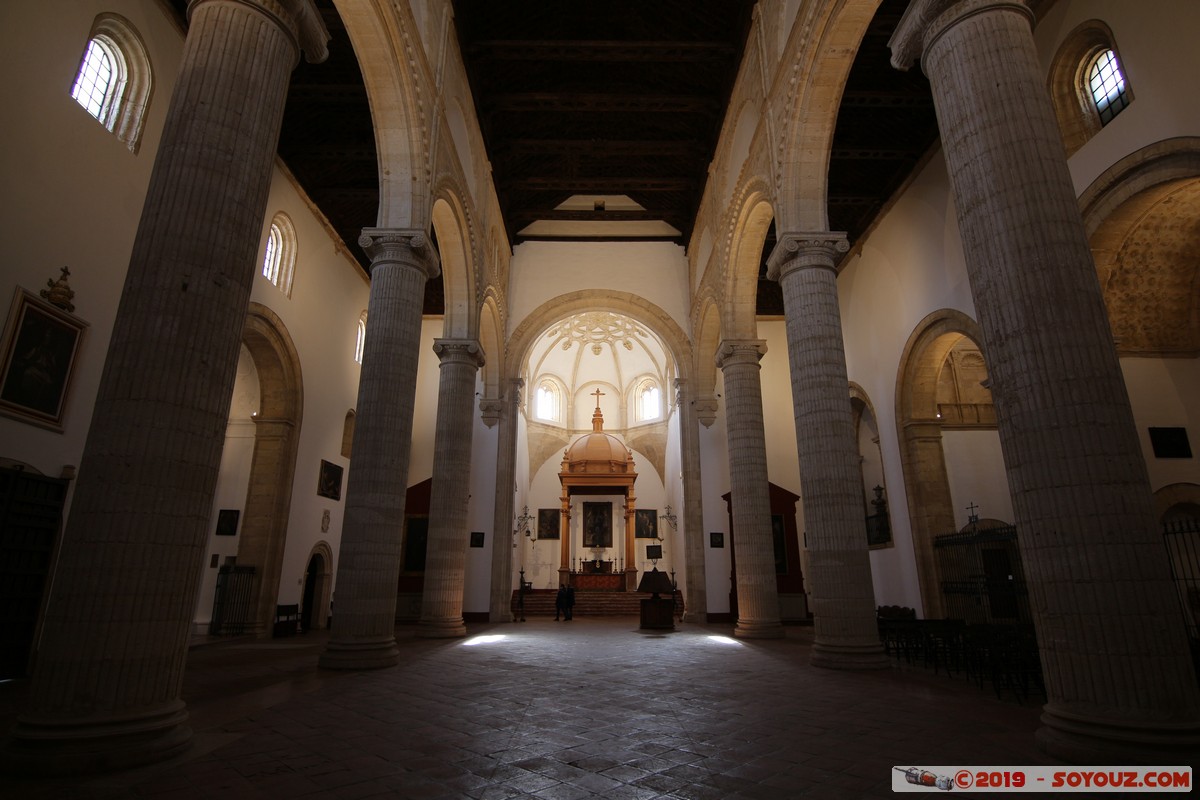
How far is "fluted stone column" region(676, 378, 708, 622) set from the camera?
17203 millimetres

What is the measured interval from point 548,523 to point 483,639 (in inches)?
600

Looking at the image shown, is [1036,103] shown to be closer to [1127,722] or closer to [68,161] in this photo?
[1127,722]

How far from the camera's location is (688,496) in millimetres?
17875

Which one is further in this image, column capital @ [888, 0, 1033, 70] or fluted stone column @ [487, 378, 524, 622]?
fluted stone column @ [487, 378, 524, 622]

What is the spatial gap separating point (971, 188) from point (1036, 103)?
786mm

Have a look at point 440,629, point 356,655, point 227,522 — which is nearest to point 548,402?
point 227,522

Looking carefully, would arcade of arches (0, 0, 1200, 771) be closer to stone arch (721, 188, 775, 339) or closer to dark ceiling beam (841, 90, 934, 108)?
stone arch (721, 188, 775, 339)

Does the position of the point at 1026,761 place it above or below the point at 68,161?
below

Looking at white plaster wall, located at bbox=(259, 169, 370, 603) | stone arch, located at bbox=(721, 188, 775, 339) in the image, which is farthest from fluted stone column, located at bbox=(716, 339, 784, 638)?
white plaster wall, located at bbox=(259, 169, 370, 603)

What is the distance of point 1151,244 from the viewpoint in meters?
9.75

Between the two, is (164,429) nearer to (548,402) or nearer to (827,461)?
(827,461)

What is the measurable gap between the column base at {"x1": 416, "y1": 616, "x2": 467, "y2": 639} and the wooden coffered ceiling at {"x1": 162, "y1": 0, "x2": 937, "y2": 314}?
10103mm

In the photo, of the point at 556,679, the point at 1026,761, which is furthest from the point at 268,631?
the point at 1026,761

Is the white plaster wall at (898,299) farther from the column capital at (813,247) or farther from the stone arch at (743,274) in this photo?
the column capital at (813,247)
